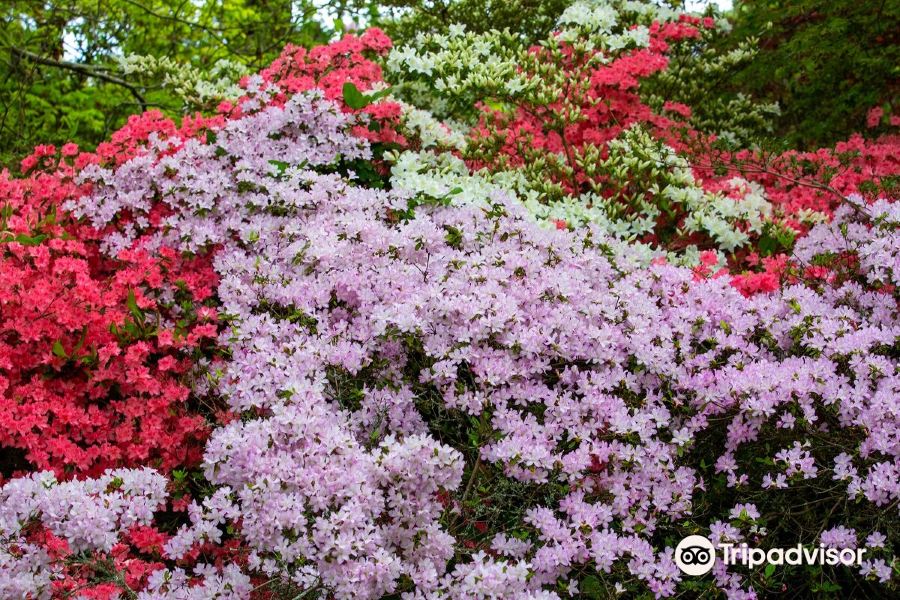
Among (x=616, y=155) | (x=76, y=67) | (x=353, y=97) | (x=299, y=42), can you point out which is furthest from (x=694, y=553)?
(x=299, y=42)

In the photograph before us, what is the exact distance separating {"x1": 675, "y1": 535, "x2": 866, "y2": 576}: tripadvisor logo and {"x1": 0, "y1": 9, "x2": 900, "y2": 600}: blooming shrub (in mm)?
37

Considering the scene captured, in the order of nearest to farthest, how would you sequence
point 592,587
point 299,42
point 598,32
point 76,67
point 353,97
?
point 592,587 < point 353,97 < point 598,32 < point 76,67 < point 299,42

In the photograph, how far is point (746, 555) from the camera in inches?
107

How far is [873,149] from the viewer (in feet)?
18.4

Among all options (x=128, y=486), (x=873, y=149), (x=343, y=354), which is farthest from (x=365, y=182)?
(x=873, y=149)

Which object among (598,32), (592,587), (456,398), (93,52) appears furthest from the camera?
(93,52)

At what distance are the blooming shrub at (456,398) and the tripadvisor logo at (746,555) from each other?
1.5 inches

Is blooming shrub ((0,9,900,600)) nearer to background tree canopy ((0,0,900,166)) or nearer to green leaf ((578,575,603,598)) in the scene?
green leaf ((578,575,603,598))

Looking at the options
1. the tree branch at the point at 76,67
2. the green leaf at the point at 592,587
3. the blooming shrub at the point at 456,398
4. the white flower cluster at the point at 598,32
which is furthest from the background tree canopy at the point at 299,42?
the green leaf at the point at 592,587

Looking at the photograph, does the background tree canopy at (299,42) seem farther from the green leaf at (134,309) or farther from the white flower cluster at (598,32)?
the green leaf at (134,309)

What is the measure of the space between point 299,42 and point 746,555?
6.86 metres

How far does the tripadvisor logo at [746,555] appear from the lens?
2680 millimetres

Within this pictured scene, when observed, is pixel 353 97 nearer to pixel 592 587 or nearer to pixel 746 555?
pixel 592 587

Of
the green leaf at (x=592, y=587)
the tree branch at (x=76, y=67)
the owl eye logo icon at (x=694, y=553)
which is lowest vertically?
the green leaf at (x=592, y=587)
